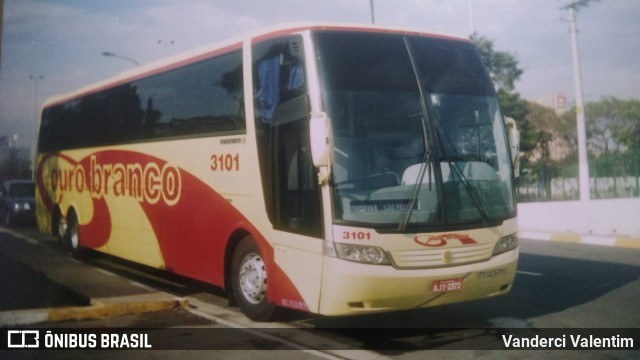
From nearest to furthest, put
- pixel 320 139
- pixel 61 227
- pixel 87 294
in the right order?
pixel 320 139 → pixel 87 294 → pixel 61 227

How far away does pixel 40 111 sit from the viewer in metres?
15.8

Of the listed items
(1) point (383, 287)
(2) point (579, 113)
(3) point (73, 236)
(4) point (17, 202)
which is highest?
(2) point (579, 113)

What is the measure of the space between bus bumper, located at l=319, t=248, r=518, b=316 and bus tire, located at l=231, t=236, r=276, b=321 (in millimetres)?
1247

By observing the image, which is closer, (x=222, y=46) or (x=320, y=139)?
(x=320, y=139)

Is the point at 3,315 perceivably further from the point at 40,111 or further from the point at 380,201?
the point at 40,111

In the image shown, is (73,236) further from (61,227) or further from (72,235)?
(61,227)

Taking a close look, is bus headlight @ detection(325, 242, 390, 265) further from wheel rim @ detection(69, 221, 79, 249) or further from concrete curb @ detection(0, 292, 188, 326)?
wheel rim @ detection(69, 221, 79, 249)

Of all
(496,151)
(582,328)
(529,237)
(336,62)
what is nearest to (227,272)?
(336,62)

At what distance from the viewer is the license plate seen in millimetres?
6176

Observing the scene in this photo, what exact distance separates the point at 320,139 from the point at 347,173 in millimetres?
531

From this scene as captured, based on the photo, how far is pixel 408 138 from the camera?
6352 mm

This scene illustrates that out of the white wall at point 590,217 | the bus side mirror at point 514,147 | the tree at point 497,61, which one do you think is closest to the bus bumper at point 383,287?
the bus side mirror at point 514,147

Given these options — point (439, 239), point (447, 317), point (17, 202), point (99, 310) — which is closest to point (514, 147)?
point (439, 239)

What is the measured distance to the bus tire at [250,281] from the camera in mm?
7223
